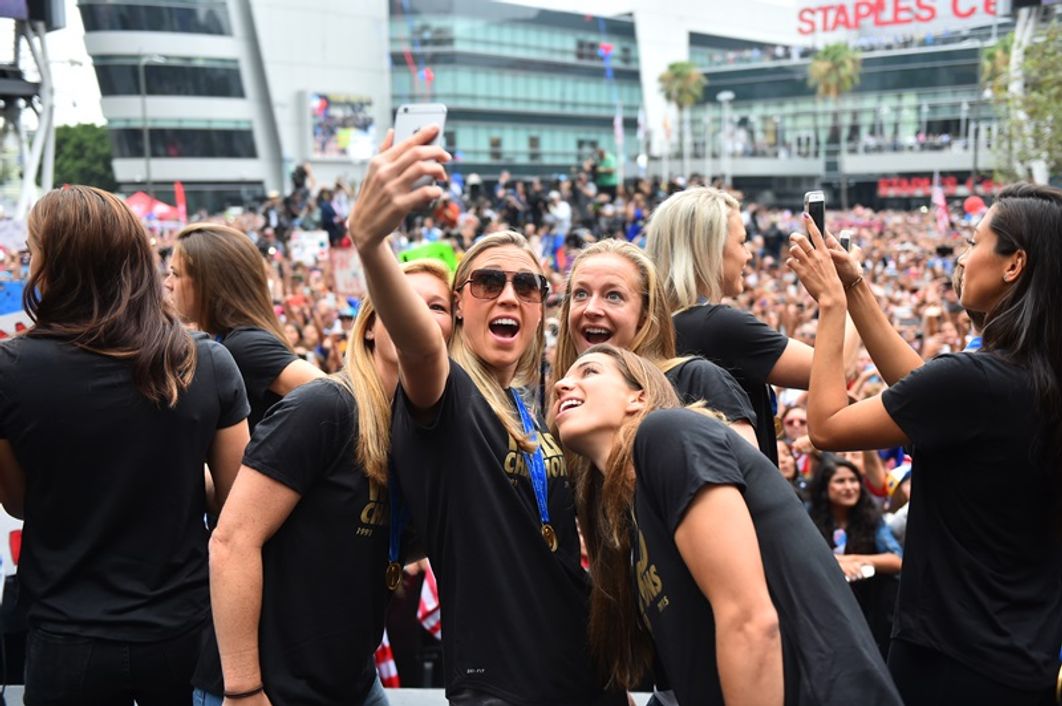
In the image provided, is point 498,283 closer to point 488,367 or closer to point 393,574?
point 488,367

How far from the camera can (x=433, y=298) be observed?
2.80 metres

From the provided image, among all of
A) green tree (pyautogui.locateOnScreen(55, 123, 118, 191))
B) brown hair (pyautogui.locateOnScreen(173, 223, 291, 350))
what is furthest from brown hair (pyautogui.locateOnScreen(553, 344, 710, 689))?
green tree (pyautogui.locateOnScreen(55, 123, 118, 191))

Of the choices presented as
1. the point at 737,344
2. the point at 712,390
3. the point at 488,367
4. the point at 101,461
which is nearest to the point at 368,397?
the point at 488,367

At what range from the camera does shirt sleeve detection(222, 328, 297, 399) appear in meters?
3.46

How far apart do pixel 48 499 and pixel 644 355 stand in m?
1.58

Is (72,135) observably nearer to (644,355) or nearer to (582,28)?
(582,28)

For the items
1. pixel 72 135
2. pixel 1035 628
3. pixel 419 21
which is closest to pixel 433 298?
pixel 1035 628

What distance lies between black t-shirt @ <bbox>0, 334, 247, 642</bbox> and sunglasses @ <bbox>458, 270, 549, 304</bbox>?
0.77m

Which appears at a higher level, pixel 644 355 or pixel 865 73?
pixel 865 73

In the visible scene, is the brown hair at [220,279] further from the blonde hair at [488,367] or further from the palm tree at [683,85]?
the palm tree at [683,85]

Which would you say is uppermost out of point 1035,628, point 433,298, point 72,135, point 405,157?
point 72,135

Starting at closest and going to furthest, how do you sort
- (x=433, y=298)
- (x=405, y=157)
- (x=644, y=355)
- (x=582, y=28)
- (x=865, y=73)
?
1. (x=405, y=157)
2. (x=433, y=298)
3. (x=644, y=355)
4. (x=865, y=73)
5. (x=582, y=28)

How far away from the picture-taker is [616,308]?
3078 mm

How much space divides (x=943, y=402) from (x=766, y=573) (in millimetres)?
801
